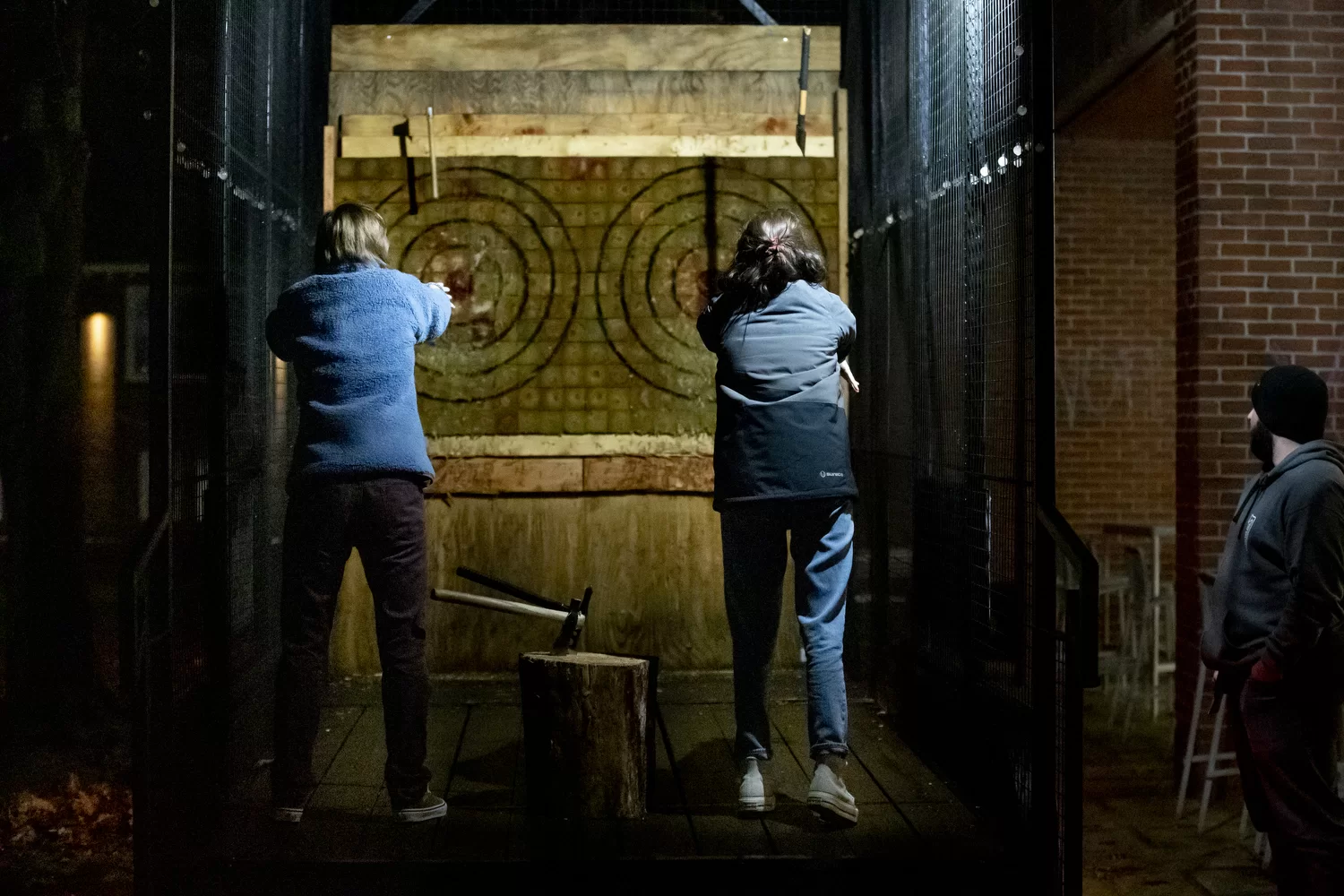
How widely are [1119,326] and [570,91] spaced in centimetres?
431

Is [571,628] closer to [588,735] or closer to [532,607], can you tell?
[532,607]

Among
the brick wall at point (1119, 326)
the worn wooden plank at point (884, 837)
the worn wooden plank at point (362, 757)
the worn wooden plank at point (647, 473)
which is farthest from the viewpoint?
the brick wall at point (1119, 326)

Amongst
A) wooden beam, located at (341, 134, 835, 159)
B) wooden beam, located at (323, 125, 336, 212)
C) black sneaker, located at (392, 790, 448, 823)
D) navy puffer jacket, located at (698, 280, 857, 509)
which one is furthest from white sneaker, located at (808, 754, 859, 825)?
wooden beam, located at (323, 125, 336, 212)

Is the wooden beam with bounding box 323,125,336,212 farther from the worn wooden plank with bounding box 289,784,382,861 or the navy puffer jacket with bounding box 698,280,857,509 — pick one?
the worn wooden plank with bounding box 289,784,382,861

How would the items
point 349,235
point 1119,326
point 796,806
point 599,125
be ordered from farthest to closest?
point 1119,326, point 599,125, point 796,806, point 349,235

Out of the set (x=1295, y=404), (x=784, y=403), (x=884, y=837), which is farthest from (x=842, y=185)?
(x=884, y=837)

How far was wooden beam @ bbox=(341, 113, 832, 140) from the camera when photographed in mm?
5199

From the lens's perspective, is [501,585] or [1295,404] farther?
[501,585]

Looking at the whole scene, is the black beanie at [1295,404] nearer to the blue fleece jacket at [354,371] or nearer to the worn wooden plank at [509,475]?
the blue fleece jacket at [354,371]

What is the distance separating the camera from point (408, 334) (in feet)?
11.6

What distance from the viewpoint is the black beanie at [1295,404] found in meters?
3.41

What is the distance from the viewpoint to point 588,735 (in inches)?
141

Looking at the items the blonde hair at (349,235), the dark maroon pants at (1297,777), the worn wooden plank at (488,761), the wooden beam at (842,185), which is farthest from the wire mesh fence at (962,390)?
the blonde hair at (349,235)

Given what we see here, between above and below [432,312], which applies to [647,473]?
below
